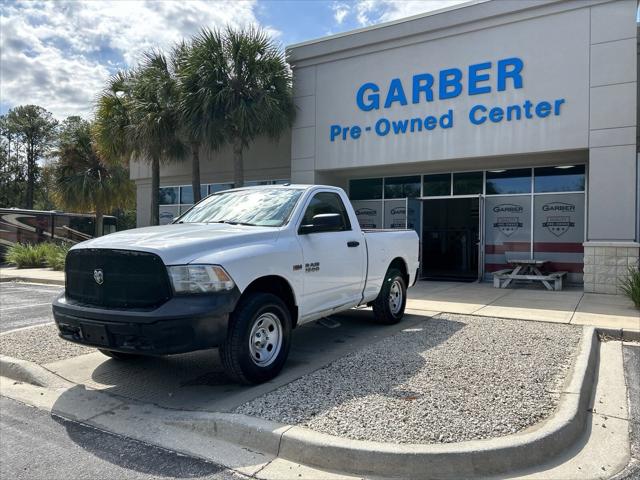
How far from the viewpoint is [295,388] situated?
15.3ft

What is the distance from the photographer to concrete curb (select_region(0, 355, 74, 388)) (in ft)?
17.1

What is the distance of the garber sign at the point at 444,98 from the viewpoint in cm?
1245

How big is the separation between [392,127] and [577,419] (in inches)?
439

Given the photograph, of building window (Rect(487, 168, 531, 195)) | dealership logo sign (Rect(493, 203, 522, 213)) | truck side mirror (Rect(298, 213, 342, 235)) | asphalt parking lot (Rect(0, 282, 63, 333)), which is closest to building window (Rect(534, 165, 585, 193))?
building window (Rect(487, 168, 531, 195))

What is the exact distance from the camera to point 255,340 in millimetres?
4812

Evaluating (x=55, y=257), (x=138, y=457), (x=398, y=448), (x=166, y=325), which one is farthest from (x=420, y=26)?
(x=55, y=257)

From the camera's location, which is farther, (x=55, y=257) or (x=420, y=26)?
(x=55, y=257)

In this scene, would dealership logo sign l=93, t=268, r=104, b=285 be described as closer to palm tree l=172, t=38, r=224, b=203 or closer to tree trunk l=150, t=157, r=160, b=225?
palm tree l=172, t=38, r=224, b=203

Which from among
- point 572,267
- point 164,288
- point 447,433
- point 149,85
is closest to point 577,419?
point 447,433

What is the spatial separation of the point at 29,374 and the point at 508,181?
12876 millimetres

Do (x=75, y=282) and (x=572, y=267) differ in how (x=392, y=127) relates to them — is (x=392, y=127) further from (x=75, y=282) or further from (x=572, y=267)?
(x=75, y=282)

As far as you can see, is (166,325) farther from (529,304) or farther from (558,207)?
(558,207)

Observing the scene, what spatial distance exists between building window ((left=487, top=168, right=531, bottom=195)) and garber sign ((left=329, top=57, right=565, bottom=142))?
230cm

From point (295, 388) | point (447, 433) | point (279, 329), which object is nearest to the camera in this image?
point (447, 433)
